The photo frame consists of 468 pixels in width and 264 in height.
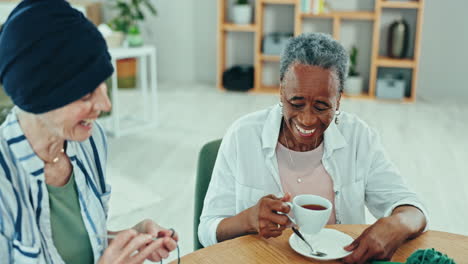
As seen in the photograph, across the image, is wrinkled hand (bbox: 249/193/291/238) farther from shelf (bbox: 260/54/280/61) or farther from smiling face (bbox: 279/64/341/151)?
shelf (bbox: 260/54/280/61)

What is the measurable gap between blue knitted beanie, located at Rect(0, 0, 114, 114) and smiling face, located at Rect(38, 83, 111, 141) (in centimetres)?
2

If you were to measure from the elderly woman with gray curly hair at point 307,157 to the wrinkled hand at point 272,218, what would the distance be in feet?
0.43

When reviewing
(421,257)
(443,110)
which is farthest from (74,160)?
(443,110)

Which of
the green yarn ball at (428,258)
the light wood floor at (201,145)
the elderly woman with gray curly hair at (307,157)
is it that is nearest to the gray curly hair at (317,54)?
the elderly woman with gray curly hair at (307,157)

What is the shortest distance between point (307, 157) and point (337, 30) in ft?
13.8

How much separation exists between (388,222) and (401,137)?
3205 millimetres

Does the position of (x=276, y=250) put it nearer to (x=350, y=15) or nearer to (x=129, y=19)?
(x=350, y=15)

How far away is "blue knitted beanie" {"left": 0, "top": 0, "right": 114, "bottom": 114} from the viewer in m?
0.96

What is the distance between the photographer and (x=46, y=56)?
962mm

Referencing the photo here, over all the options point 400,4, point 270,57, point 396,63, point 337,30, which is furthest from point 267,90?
point 400,4

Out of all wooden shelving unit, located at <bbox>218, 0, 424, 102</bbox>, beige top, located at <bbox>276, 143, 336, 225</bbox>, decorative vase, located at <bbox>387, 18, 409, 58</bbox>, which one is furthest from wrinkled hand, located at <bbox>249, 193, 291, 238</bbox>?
decorative vase, located at <bbox>387, 18, 409, 58</bbox>

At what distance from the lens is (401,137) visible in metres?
4.32

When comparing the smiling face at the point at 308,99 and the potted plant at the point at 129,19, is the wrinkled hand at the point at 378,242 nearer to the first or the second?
the smiling face at the point at 308,99

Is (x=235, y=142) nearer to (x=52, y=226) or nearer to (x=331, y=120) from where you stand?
(x=331, y=120)
